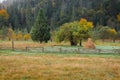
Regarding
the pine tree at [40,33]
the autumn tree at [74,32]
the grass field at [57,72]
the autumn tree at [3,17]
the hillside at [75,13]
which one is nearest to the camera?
the grass field at [57,72]

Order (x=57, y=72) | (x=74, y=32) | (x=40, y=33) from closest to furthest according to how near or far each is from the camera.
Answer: (x=57, y=72) → (x=74, y=32) → (x=40, y=33)

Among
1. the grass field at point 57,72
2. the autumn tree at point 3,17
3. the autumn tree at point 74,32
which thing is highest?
the autumn tree at point 3,17

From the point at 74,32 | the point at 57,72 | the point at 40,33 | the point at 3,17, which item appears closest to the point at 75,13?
the point at 3,17

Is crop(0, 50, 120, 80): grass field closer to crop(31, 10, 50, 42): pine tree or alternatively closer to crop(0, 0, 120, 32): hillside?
crop(31, 10, 50, 42): pine tree

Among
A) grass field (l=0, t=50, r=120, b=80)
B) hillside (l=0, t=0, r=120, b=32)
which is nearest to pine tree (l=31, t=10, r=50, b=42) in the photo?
grass field (l=0, t=50, r=120, b=80)

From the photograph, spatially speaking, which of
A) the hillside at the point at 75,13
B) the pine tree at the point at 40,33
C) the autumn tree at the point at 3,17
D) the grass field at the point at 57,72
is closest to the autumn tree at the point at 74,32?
the pine tree at the point at 40,33

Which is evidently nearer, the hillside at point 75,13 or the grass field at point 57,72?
the grass field at point 57,72

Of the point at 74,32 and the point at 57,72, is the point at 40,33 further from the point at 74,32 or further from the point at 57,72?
the point at 57,72

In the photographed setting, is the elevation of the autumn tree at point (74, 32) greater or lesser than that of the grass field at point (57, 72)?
greater

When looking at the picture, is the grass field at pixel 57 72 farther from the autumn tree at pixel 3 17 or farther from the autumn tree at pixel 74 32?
the autumn tree at pixel 3 17

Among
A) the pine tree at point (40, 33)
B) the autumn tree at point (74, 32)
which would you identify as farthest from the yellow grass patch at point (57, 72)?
the pine tree at point (40, 33)

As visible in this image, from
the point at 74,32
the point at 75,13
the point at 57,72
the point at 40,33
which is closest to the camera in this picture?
the point at 57,72

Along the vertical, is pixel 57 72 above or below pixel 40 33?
below

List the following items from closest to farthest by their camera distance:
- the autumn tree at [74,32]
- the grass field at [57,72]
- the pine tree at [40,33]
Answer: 1. the grass field at [57,72]
2. the autumn tree at [74,32]
3. the pine tree at [40,33]
